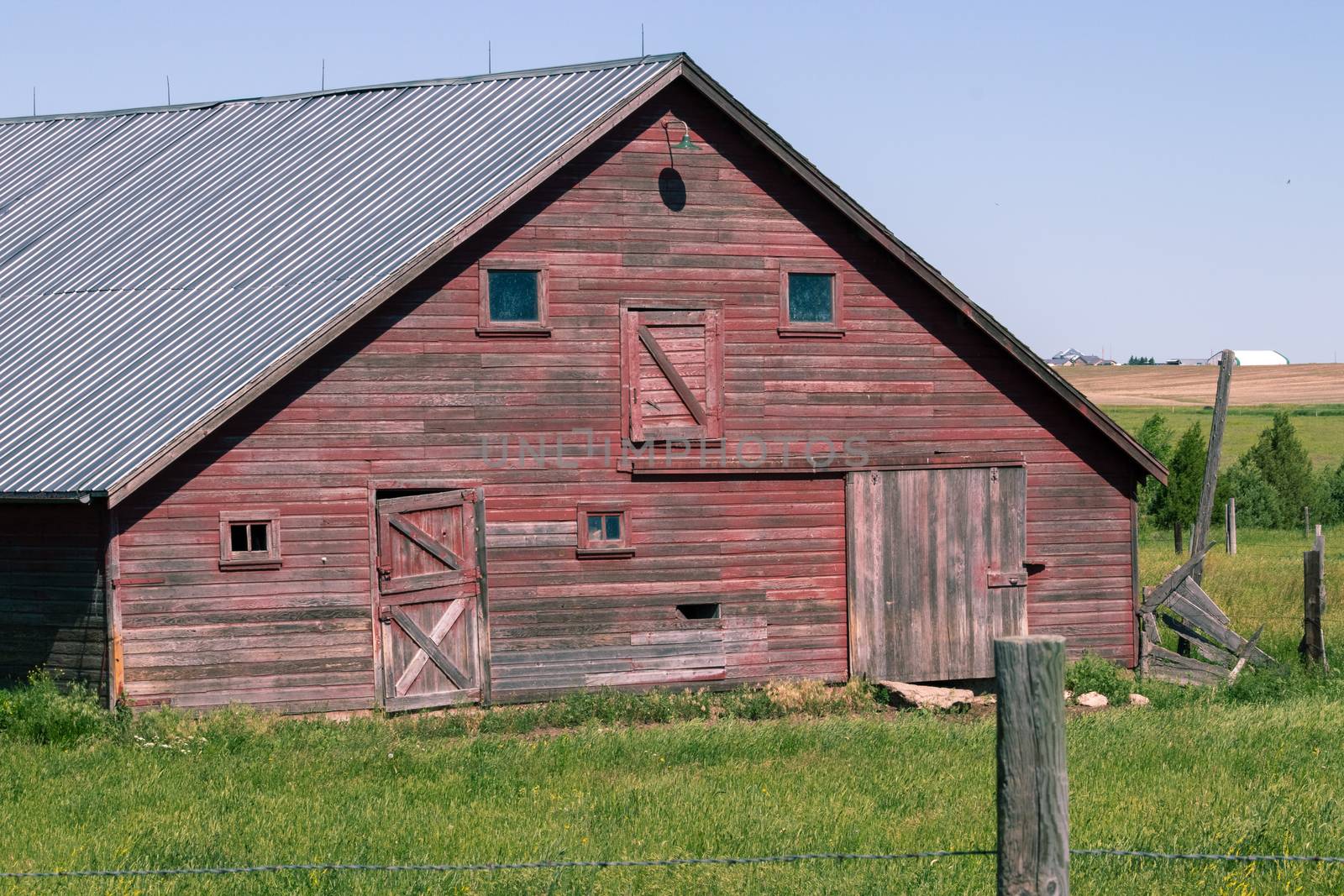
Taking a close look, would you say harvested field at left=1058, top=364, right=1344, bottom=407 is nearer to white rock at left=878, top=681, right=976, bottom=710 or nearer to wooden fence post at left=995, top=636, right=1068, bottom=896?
white rock at left=878, top=681, right=976, bottom=710

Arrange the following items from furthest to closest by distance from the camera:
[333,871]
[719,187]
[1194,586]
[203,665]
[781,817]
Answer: [1194,586]
[719,187]
[203,665]
[781,817]
[333,871]

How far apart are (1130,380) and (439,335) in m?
123

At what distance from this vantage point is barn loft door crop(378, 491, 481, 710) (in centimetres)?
1738

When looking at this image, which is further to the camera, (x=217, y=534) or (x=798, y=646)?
(x=798, y=646)

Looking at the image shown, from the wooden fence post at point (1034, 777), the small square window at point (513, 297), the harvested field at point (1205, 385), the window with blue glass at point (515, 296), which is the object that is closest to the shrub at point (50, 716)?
the small square window at point (513, 297)

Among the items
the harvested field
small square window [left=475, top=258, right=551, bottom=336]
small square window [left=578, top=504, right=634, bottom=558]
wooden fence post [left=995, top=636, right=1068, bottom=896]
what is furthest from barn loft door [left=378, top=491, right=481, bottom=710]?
the harvested field

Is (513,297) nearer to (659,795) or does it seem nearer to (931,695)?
(931,695)

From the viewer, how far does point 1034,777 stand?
6773mm

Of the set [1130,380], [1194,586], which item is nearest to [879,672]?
[1194,586]

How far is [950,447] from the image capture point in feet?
63.4

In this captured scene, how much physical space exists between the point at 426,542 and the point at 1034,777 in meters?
11.5

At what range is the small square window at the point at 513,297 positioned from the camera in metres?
17.8

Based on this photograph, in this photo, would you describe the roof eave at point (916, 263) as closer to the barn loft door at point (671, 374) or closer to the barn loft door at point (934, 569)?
the barn loft door at point (934, 569)

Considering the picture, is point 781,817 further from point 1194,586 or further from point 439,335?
point 1194,586
